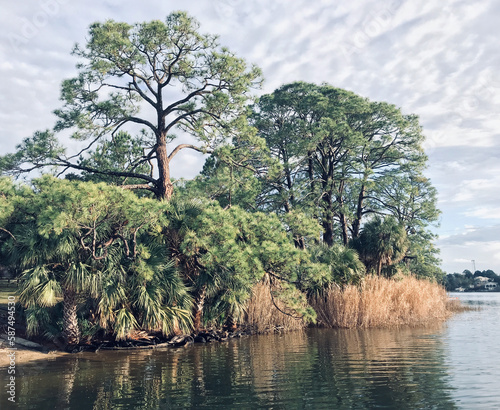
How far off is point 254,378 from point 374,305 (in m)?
13.5

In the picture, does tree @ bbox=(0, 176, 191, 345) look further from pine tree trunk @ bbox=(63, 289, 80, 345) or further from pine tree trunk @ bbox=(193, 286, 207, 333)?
pine tree trunk @ bbox=(193, 286, 207, 333)

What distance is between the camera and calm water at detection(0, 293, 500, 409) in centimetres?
898

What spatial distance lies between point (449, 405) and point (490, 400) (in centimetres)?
88

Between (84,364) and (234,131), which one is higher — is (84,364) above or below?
below

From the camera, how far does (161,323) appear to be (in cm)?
1744

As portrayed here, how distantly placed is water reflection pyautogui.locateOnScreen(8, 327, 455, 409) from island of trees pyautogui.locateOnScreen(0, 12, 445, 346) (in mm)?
2796

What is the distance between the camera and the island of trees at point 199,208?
55.7 feet

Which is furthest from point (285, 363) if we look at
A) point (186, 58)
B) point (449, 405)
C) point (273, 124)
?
point (273, 124)

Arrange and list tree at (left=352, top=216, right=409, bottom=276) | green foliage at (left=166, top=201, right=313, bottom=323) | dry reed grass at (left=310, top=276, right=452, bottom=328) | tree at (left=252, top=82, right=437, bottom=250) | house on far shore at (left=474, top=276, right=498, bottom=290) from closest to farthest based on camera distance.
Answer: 1. green foliage at (left=166, top=201, right=313, bottom=323)
2. dry reed grass at (left=310, top=276, right=452, bottom=328)
3. tree at (left=352, top=216, right=409, bottom=276)
4. tree at (left=252, top=82, right=437, bottom=250)
5. house on far shore at (left=474, top=276, right=498, bottom=290)

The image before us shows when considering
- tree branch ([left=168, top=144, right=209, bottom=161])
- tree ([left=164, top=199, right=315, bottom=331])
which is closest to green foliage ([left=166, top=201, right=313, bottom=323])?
tree ([left=164, top=199, right=315, bottom=331])

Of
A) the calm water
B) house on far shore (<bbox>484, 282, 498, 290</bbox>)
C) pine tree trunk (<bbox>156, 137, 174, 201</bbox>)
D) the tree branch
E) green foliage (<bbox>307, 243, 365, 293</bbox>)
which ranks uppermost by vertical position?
the tree branch

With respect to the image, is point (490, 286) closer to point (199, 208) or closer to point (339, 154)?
point (339, 154)

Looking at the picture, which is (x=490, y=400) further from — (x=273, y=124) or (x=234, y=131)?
(x=273, y=124)

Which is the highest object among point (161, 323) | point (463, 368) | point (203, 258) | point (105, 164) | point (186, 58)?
point (186, 58)
